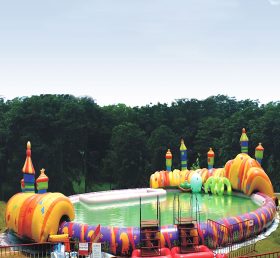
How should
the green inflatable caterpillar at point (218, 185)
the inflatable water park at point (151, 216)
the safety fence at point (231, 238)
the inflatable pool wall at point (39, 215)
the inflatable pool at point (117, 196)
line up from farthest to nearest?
the green inflatable caterpillar at point (218, 185) → the inflatable pool at point (117, 196) → the inflatable pool wall at point (39, 215) → the safety fence at point (231, 238) → the inflatable water park at point (151, 216)

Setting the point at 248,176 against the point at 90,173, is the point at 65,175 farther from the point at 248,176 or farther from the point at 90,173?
the point at 248,176

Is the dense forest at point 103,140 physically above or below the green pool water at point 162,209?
above

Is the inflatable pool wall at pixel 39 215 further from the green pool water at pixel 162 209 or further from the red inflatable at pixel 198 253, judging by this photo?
the red inflatable at pixel 198 253

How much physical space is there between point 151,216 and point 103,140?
2488 cm

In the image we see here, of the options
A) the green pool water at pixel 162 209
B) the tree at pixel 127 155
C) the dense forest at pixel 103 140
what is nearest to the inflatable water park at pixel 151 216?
the green pool water at pixel 162 209

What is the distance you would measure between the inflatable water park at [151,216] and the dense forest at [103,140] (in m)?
12.3

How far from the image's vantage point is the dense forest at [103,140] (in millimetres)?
40125

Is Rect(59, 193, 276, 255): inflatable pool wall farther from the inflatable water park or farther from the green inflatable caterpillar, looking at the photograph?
the green inflatable caterpillar

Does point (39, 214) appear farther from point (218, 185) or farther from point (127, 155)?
point (127, 155)

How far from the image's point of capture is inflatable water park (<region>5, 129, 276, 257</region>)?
16656 millimetres

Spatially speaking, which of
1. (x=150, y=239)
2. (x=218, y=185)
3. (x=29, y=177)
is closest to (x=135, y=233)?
(x=150, y=239)

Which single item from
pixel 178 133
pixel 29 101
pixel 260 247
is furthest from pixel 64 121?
pixel 260 247

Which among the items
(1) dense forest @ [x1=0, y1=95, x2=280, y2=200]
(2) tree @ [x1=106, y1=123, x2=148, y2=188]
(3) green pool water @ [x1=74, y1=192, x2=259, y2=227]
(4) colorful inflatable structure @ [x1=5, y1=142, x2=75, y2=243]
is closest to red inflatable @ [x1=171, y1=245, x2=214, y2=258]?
(3) green pool water @ [x1=74, y1=192, x2=259, y2=227]

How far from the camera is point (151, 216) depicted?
2309 cm
